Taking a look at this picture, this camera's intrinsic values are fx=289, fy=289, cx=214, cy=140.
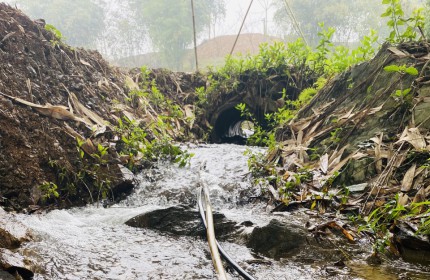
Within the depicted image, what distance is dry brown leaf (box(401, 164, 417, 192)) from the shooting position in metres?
2.72

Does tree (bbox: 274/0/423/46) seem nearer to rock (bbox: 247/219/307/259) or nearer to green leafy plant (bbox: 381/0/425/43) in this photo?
green leafy plant (bbox: 381/0/425/43)

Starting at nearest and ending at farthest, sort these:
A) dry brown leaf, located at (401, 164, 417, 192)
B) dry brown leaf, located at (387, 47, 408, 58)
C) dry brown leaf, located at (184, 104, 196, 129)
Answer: dry brown leaf, located at (401, 164, 417, 192) → dry brown leaf, located at (387, 47, 408, 58) → dry brown leaf, located at (184, 104, 196, 129)

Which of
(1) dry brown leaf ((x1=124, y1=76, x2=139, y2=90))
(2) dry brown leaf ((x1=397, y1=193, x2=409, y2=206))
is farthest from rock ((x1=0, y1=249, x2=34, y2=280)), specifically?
(1) dry brown leaf ((x1=124, y1=76, x2=139, y2=90))

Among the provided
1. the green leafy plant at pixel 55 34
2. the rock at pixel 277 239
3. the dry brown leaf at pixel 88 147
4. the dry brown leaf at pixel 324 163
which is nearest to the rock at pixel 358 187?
the dry brown leaf at pixel 324 163

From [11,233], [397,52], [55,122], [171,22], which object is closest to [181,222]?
[11,233]

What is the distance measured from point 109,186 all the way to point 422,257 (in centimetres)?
369

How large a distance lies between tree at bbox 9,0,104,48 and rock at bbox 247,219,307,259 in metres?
37.1

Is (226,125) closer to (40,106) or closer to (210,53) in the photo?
(40,106)

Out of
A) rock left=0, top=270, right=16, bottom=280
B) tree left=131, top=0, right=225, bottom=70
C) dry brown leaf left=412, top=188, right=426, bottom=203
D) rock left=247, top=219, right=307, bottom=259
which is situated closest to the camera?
rock left=0, top=270, right=16, bottom=280

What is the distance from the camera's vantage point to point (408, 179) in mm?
2795

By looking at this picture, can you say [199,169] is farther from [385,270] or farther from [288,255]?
[385,270]

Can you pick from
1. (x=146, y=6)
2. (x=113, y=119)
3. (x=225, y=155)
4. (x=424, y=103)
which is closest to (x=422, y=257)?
(x=424, y=103)

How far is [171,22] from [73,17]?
1154 cm

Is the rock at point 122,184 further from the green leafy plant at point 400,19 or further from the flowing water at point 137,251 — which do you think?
the green leafy plant at point 400,19
